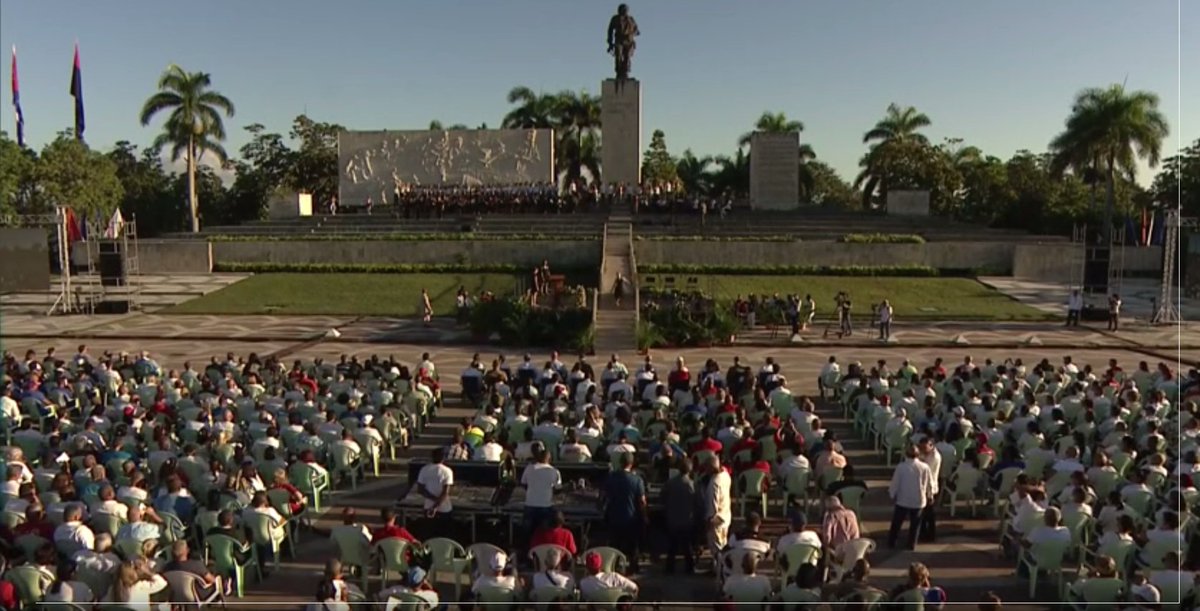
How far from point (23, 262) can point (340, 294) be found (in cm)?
1080

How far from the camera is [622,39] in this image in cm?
5469

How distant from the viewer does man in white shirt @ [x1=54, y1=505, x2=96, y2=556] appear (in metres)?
8.56

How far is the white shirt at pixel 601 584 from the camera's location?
7.83m

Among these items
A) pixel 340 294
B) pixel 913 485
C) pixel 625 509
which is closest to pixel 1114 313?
pixel 913 485

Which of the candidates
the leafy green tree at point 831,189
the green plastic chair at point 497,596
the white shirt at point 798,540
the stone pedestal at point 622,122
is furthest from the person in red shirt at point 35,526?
the leafy green tree at point 831,189

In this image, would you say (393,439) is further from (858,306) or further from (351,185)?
(351,185)

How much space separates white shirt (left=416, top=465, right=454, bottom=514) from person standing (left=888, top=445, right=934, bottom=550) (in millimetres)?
4696

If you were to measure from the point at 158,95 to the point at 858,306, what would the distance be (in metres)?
41.3

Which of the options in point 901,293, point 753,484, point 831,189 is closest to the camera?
point 753,484

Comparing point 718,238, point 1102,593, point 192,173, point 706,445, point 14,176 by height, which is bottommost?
point 1102,593

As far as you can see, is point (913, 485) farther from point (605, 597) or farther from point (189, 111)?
point (189, 111)

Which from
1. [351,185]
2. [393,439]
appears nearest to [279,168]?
[351,185]

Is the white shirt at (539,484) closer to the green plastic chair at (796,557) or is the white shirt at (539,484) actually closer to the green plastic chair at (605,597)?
the green plastic chair at (605,597)

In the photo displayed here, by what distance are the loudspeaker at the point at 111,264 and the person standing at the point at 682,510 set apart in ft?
97.3
